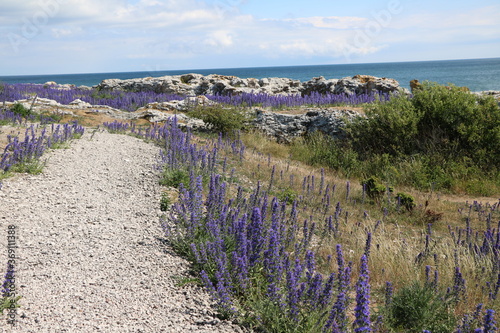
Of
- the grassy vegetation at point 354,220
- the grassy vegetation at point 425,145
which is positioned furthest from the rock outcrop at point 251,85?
the grassy vegetation at point 354,220

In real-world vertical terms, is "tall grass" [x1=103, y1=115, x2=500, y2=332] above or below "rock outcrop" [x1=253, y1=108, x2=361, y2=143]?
below

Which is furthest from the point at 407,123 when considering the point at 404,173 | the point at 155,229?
the point at 155,229

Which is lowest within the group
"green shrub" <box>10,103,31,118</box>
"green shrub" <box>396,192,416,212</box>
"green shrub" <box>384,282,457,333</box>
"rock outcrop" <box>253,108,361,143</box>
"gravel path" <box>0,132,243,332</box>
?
"green shrub" <box>396,192,416,212</box>

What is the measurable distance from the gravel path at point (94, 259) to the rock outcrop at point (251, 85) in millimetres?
15826

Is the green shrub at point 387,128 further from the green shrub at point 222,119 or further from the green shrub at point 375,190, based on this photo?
the green shrub at point 222,119

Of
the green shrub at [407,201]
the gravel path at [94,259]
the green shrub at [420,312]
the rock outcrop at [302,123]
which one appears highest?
the rock outcrop at [302,123]

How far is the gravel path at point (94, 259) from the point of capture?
11.3ft

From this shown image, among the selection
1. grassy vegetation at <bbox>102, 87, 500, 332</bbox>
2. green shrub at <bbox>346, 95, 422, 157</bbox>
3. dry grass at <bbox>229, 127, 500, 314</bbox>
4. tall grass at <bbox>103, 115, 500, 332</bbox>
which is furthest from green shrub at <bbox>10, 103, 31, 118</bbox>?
green shrub at <bbox>346, 95, 422, 157</bbox>

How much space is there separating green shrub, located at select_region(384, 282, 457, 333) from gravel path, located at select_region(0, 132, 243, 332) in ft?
5.69

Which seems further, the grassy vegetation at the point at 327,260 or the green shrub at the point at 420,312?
the green shrub at the point at 420,312

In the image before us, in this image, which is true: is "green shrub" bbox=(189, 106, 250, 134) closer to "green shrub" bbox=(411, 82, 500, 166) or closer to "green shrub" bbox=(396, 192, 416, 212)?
"green shrub" bbox=(411, 82, 500, 166)

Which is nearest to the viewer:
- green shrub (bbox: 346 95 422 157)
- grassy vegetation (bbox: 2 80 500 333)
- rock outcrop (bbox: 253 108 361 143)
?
grassy vegetation (bbox: 2 80 500 333)

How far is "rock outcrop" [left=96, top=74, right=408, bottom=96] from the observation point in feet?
71.6

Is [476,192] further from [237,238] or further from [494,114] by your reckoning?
[237,238]
